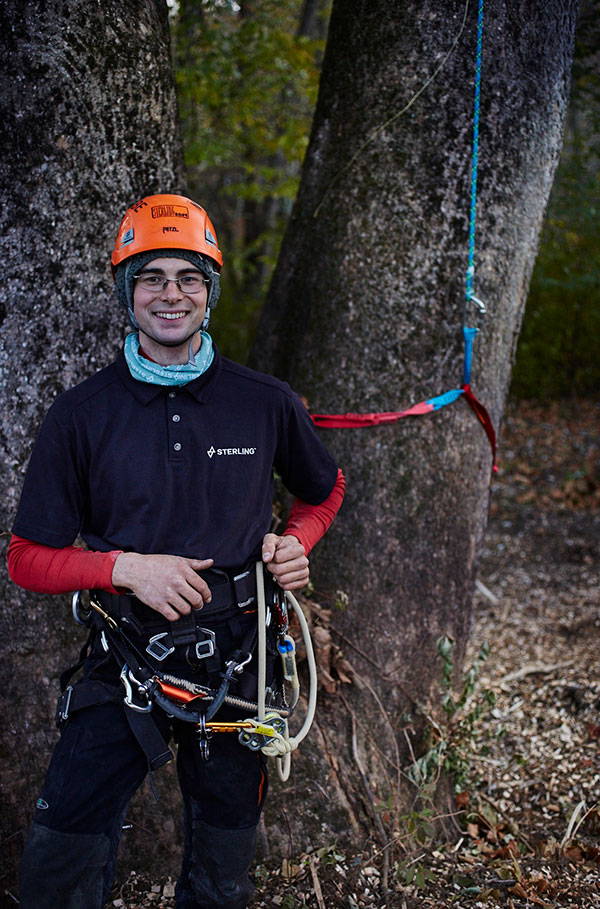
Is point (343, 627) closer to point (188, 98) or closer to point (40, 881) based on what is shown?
point (40, 881)

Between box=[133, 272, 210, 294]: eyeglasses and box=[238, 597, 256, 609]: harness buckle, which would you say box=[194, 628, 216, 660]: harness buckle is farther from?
box=[133, 272, 210, 294]: eyeglasses

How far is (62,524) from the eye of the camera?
92.2 inches

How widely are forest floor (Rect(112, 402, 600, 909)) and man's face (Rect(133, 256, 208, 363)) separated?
2.16 metres

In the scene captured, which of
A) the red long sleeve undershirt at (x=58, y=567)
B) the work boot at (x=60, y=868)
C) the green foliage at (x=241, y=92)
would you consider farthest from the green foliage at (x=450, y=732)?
the green foliage at (x=241, y=92)

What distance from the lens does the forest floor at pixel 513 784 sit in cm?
312

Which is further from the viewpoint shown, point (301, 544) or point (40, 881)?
point (301, 544)

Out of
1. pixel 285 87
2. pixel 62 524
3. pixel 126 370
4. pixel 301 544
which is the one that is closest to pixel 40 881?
pixel 62 524

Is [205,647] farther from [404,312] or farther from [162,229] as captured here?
[404,312]

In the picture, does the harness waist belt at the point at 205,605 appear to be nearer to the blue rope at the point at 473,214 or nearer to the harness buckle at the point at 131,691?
the harness buckle at the point at 131,691

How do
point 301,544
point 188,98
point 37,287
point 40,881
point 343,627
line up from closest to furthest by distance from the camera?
point 40,881 → point 301,544 → point 37,287 → point 343,627 → point 188,98

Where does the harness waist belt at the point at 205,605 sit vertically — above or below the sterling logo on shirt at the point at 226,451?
below

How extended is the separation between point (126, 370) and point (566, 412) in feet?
29.9

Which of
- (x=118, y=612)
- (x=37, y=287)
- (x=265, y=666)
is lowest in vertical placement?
(x=265, y=666)

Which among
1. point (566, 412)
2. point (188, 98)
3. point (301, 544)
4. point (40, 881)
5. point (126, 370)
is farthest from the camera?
point (566, 412)
